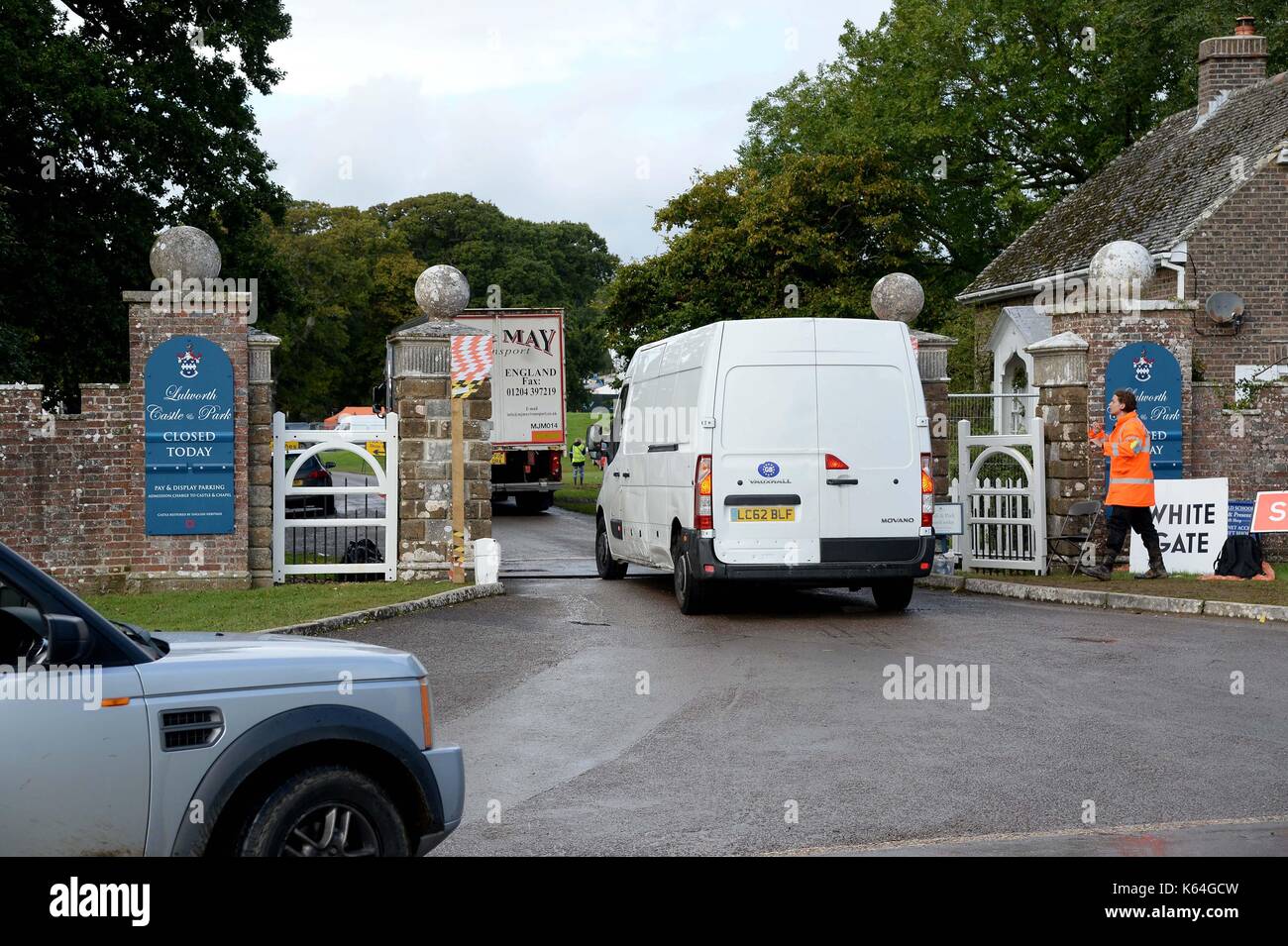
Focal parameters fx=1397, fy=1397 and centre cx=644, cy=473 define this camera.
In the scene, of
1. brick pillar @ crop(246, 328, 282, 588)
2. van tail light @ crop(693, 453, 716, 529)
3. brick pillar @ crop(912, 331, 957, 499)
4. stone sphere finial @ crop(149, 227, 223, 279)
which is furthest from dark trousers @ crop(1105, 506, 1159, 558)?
stone sphere finial @ crop(149, 227, 223, 279)

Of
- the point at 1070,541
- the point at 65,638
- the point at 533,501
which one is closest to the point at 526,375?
the point at 533,501

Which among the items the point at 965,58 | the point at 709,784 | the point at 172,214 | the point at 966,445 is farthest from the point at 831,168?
the point at 709,784

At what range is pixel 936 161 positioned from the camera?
1487 inches

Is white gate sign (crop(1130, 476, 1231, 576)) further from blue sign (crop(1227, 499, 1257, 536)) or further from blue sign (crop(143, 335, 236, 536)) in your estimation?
blue sign (crop(143, 335, 236, 536))

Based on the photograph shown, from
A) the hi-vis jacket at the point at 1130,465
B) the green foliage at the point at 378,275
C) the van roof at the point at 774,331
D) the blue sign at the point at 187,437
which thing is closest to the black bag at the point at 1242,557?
the hi-vis jacket at the point at 1130,465

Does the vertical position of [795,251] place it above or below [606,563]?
above

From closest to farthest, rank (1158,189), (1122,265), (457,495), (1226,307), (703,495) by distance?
1. (703,495)
2. (457,495)
3. (1122,265)
4. (1226,307)
5. (1158,189)

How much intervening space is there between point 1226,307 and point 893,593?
14199 millimetres

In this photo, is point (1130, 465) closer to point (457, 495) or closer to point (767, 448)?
point (767, 448)

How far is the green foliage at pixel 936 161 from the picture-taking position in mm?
35438

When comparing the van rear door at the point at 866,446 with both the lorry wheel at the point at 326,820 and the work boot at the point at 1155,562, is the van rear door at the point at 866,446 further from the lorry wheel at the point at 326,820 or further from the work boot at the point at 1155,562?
the lorry wheel at the point at 326,820

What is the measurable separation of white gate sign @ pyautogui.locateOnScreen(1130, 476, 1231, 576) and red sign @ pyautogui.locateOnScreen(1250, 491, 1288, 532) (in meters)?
0.31

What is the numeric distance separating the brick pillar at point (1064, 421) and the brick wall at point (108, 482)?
9.31m
